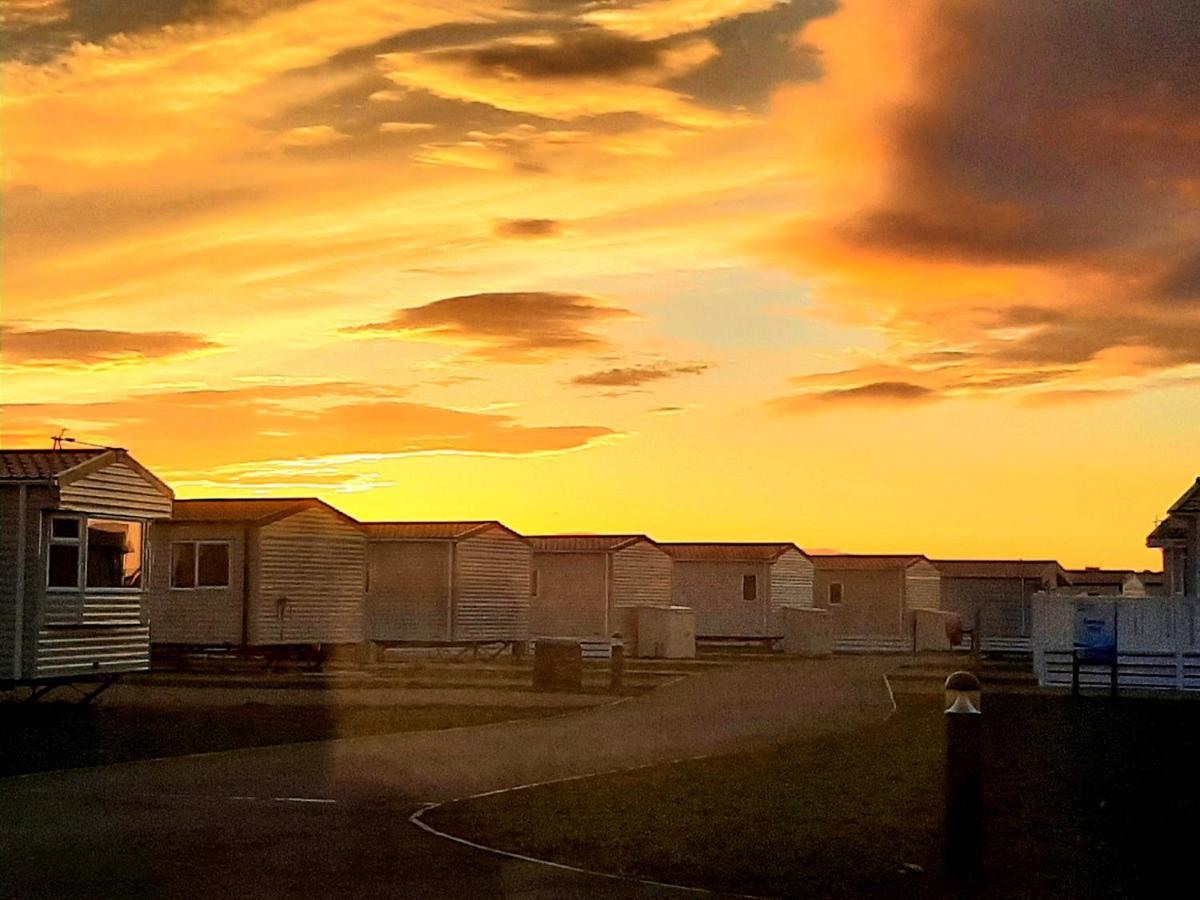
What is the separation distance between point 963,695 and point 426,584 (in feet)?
128

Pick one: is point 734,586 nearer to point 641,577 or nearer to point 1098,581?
point 641,577

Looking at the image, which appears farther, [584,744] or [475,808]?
[584,744]

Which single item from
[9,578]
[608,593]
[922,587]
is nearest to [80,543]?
[9,578]

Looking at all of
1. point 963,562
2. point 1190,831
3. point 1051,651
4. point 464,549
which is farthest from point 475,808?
point 963,562

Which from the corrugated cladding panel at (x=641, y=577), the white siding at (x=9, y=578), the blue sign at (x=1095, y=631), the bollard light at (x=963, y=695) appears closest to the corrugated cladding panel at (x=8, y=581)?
the white siding at (x=9, y=578)

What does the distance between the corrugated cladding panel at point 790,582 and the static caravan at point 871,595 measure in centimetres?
189

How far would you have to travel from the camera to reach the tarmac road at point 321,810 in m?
10.3

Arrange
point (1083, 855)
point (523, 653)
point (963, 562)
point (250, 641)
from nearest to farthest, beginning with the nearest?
point (1083, 855)
point (250, 641)
point (523, 653)
point (963, 562)

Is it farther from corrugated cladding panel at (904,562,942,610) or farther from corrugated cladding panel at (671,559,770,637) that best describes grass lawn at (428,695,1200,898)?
corrugated cladding panel at (904,562,942,610)

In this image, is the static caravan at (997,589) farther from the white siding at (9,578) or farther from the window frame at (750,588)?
the white siding at (9,578)

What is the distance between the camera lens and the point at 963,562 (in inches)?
3164

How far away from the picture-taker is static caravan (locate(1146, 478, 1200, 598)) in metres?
36.8

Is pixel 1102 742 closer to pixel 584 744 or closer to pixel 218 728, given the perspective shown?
pixel 584 744

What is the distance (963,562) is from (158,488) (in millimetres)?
55915
